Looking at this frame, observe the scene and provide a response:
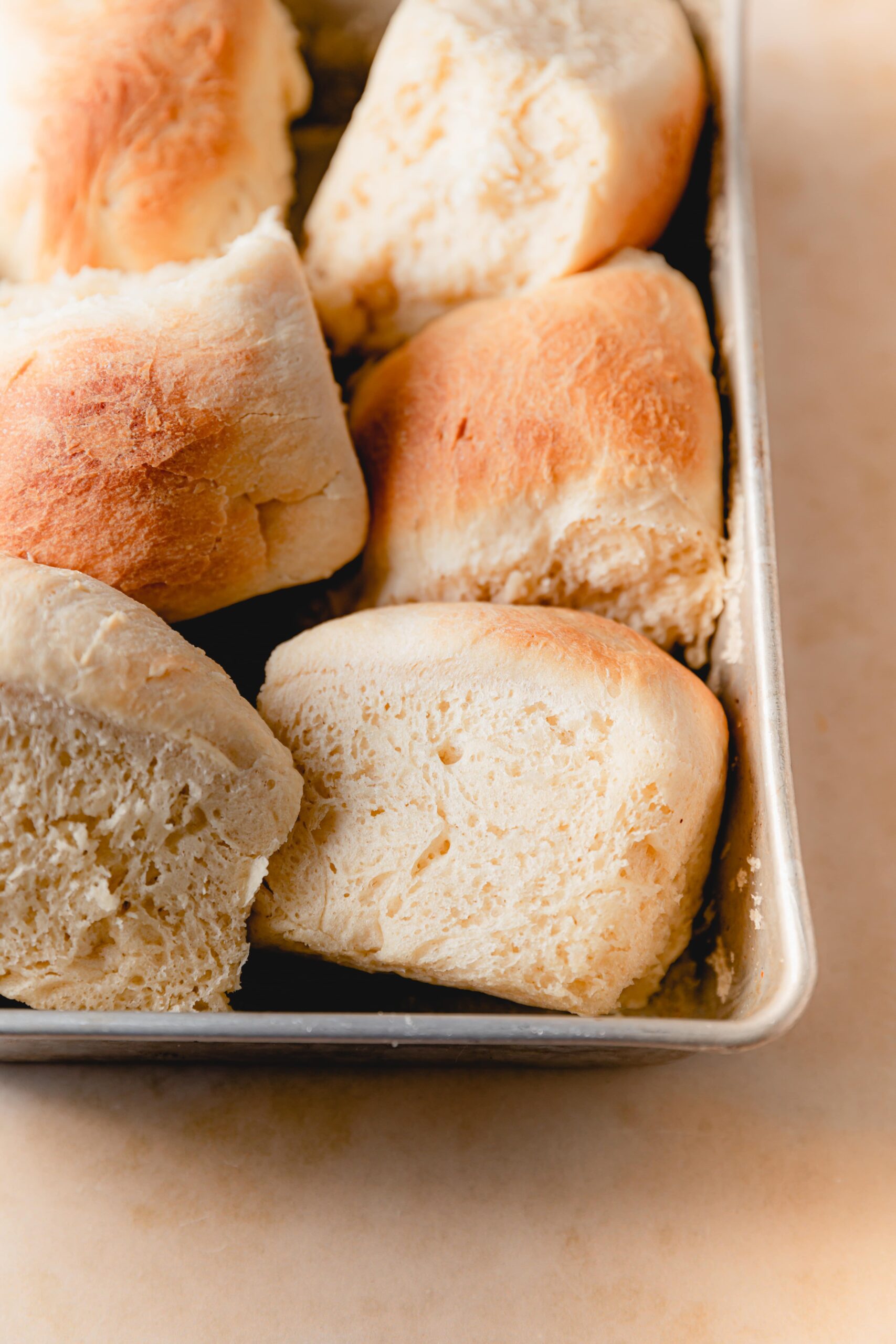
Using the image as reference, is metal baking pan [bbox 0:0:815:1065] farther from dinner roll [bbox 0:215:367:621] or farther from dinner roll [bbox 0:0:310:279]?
dinner roll [bbox 0:0:310:279]

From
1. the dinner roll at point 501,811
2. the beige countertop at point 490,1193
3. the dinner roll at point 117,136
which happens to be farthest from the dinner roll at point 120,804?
the dinner roll at point 117,136

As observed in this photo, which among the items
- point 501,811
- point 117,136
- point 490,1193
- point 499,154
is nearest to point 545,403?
point 499,154

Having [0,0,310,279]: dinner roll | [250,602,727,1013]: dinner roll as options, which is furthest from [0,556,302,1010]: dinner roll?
[0,0,310,279]: dinner roll

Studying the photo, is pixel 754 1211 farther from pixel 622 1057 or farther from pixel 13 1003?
pixel 13 1003

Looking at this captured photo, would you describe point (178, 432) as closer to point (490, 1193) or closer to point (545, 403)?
point (545, 403)

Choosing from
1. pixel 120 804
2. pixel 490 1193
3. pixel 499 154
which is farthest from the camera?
pixel 499 154

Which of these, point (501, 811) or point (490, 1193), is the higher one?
point (501, 811)
